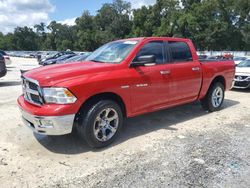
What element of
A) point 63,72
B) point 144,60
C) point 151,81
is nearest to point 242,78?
point 151,81

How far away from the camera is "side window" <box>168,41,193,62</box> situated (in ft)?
20.8

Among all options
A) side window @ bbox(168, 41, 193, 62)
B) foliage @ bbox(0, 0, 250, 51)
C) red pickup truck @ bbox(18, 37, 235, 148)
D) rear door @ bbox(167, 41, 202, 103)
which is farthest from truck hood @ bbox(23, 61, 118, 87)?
foliage @ bbox(0, 0, 250, 51)

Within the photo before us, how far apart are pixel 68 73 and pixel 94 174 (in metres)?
1.65

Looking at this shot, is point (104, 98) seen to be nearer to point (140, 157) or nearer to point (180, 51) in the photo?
point (140, 157)

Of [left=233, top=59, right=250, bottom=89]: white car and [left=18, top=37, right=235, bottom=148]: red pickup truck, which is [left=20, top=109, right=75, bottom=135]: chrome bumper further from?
[left=233, top=59, right=250, bottom=89]: white car

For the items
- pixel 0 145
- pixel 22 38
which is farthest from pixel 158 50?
pixel 22 38

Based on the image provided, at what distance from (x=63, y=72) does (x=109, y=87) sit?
0.79 metres

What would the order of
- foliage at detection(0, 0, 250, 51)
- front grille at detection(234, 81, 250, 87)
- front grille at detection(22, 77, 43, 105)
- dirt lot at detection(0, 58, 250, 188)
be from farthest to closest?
foliage at detection(0, 0, 250, 51)
front grille at detection(234, 81, 250, 87)
front grille at detection(22, 77, 43, 105)
dirt lot at detection(0, 58, 250, 188)

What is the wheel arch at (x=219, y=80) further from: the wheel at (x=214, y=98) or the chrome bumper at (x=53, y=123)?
the chrome bumper at (x=53, y=123)

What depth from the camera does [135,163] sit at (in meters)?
4.41

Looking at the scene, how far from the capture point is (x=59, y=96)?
446cm

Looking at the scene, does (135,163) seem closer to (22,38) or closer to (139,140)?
(139,140)

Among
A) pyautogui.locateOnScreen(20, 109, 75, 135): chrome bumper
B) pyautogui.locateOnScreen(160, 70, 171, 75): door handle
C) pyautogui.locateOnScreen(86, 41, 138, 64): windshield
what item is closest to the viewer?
pyautogui.locateOnScreen(20, 109, 75, 135): chrome bumper

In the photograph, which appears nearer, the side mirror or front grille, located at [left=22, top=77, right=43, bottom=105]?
front grille, located at [left=22, top=77, right=43, bottom=105]
